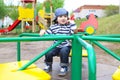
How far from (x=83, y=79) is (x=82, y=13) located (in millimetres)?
29480

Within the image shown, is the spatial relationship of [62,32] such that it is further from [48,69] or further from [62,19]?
[48,69]

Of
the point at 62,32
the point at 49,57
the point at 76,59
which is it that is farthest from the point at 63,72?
the point at 76,59

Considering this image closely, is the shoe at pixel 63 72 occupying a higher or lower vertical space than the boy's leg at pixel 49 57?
lower

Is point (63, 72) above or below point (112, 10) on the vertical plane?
below

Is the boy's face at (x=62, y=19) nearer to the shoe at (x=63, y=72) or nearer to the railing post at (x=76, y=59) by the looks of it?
the shoe at (x=63, y=72)

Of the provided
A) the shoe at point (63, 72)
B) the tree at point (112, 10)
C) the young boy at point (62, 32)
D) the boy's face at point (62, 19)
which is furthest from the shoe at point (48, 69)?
the tree at point (112, 10)

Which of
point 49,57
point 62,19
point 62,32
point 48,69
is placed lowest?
point 48,69

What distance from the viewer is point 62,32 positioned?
8.40 ft

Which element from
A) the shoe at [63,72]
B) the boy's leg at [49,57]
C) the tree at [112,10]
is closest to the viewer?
the shoe at [63,72]

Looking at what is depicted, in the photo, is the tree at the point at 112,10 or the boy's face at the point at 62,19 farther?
the tree at the point at 112,10

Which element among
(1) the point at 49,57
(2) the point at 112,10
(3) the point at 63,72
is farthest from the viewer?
(2) the point at 112,10

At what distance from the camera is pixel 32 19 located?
1177cm

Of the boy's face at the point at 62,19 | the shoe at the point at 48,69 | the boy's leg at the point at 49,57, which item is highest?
the boy's face at the point at 62,19

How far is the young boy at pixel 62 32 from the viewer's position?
243 cm
